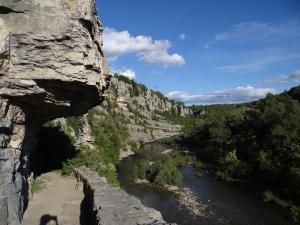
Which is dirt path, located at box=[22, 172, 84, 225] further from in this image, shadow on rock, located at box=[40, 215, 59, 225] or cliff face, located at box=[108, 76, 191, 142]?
cliff face, located at box=[108, 76, 191, 142]

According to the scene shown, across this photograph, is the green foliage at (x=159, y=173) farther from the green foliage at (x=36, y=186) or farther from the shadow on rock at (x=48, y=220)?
the shadow on rock at (x=48, y=220)

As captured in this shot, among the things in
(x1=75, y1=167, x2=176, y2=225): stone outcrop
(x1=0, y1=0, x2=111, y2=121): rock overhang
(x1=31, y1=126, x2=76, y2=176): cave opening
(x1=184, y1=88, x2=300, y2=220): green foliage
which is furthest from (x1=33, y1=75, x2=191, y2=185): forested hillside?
(x1=184, y1=88, x2=300, y2=220): green foliage

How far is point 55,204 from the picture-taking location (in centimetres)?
1456

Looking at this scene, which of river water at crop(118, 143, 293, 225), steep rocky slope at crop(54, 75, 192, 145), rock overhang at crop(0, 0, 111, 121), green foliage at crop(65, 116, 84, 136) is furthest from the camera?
steep rocky slope at crop(54, 75, 192, 145)

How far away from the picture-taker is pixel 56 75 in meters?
11.4

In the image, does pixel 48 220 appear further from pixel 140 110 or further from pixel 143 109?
pixel 143 109

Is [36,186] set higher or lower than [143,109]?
lower

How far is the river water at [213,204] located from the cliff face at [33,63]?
14.2 metres

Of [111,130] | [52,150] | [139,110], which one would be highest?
[139,110]

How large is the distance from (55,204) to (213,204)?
641 inches

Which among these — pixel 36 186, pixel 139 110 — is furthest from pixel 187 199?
pixel 139 110

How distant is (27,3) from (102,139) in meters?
30.4

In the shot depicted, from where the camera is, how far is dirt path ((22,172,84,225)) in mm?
12633

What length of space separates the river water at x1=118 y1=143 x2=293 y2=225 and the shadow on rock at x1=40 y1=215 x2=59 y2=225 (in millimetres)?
12262
